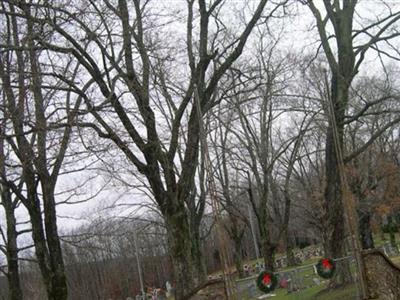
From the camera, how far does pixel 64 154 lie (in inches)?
524

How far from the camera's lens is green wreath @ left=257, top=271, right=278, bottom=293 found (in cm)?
1325

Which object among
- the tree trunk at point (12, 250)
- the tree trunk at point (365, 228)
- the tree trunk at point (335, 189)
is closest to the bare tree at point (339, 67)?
the tree trunk at point (335, 189)

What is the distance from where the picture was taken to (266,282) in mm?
13352

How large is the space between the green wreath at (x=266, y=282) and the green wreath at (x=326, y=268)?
1793mm

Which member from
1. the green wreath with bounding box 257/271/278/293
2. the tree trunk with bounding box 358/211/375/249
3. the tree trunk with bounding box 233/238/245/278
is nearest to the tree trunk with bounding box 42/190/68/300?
the green wreath with bounding box 257/271/278/293

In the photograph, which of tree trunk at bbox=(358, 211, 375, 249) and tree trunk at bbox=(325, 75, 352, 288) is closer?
tree trunk at bbox=(325, 75, 352, 288)

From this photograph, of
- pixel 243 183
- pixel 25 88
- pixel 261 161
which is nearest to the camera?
pixel 25 88

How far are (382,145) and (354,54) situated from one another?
80.9ft

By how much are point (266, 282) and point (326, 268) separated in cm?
223

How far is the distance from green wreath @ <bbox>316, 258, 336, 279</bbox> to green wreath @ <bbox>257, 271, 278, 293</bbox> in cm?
179

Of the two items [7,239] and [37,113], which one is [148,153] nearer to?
[37,113]

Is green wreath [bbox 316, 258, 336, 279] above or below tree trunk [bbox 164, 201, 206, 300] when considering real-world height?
below

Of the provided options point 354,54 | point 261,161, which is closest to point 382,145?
point 261,161

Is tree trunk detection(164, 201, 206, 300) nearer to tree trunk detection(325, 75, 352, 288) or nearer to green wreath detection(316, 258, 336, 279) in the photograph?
green wreath detection(316, 258, 336, 279)
